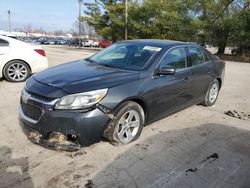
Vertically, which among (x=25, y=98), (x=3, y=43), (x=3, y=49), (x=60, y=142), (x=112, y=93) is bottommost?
(x=60, y=142)

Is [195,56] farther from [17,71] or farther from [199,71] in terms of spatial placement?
[17,71]

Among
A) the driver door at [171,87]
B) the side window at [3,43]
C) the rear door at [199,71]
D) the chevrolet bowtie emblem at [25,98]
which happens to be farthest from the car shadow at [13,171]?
the side window at [3,43]

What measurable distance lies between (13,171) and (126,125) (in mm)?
1598

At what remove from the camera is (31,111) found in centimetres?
375

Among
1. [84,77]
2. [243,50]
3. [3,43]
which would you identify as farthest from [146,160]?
[243,50]

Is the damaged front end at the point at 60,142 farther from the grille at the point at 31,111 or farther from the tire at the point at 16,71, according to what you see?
the tire at the point at 16,71

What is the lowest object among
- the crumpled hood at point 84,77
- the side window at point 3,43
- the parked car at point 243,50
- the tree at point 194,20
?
the crumpled hood at point 84,77

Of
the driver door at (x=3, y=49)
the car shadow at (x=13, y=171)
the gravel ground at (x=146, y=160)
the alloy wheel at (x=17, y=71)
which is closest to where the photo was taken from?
the car shadow at (x=13, y=171)

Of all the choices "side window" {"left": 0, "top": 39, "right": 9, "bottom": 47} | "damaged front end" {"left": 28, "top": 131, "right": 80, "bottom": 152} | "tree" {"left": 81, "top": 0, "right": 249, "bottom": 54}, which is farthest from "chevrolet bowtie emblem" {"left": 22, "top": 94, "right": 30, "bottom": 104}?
"tree" {"left": 81, "top": 0, "right": 249, "bottom": 54}

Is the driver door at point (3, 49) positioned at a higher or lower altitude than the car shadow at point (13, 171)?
higher

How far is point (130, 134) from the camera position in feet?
13.9

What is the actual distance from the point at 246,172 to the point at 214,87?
3.08 meters

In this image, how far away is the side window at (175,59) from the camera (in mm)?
4677

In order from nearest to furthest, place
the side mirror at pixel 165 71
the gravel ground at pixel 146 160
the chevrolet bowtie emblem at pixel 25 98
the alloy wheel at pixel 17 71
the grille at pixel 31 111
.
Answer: the gravel ground at pixel 146 160
the grille at pixel 31 111
the chevrolet bowtie emblem at pixel 25 98
the side mirror at pixel 165 71
the alloy wheel at pixel 17 71
